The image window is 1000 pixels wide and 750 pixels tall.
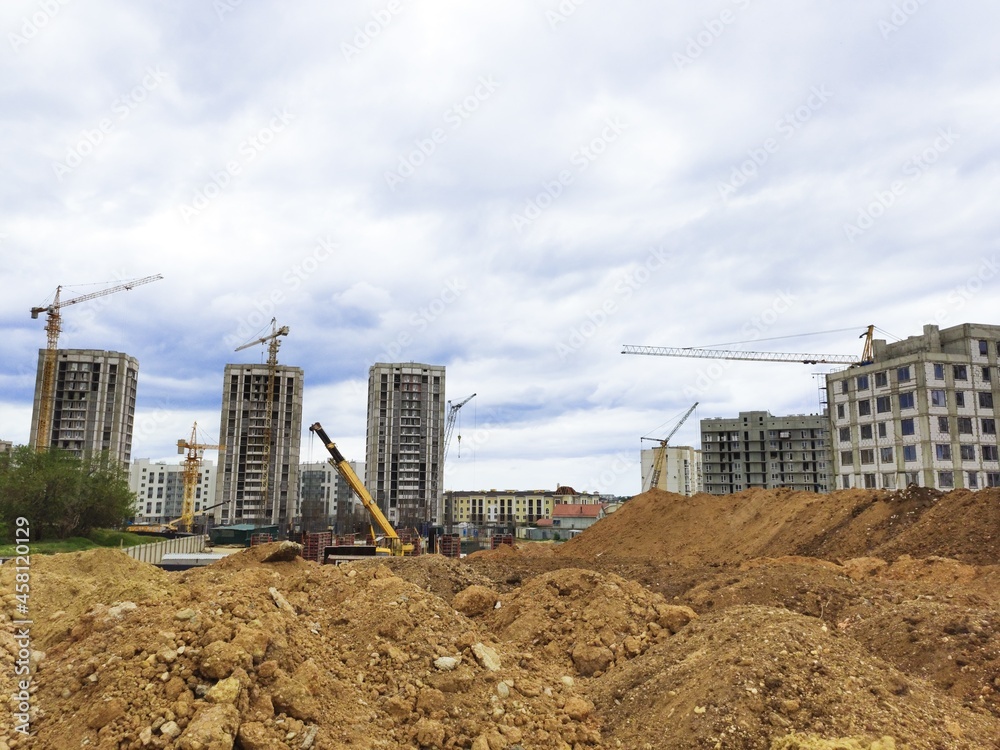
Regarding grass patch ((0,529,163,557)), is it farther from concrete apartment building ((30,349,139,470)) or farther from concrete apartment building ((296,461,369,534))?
concrete apartment building ((30,349,139,470))

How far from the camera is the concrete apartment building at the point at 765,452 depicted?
85.3m

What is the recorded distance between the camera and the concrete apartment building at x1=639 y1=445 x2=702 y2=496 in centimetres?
10205

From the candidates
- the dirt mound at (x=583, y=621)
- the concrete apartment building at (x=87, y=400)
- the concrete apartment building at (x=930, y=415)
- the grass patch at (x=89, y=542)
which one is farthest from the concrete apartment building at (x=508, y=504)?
the dirt mound at (x=583, y=621)

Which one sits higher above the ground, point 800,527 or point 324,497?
point 800,527

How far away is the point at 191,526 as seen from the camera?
7494cm

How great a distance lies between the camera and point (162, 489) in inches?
4483

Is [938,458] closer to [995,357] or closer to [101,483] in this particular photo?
[995,357]

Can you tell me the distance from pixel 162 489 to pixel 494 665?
123 m

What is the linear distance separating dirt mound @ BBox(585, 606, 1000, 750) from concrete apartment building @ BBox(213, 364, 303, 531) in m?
81.5

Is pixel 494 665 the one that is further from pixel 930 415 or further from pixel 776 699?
pixel 930 415

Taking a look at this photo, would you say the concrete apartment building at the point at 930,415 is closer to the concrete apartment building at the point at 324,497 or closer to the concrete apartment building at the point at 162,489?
the concrete apartment building at the point at 324,497

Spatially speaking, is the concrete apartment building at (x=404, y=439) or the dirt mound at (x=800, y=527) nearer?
the dirt mound at (x=800, y=527)

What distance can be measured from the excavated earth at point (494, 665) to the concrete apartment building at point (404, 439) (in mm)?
77344

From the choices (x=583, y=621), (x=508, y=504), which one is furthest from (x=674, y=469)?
(x=583, y=621)
